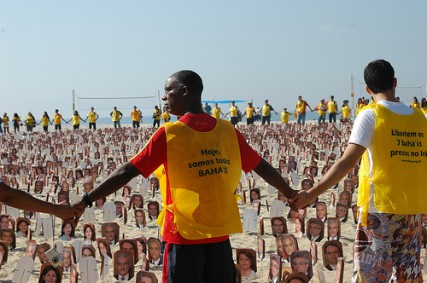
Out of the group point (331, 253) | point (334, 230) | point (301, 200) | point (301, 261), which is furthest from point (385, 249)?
point (334, 230)

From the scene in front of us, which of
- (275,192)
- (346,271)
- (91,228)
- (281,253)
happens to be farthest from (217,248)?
(275,192)

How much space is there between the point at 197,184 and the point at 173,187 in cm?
11

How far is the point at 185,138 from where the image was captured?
9.51 ft

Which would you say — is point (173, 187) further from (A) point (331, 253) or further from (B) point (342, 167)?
(A) point (331, 253)

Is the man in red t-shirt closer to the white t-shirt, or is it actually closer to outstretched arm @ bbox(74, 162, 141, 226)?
outstretched arm @ bbox(74, 162, 141, 226)

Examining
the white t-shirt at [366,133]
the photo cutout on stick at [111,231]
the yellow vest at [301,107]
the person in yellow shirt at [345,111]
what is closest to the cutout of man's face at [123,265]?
the photo cutout on stick at [111,231]

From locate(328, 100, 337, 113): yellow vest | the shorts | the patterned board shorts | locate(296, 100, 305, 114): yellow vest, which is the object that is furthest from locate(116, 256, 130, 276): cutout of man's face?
locate(296, 100, 305, 114): yellow vest

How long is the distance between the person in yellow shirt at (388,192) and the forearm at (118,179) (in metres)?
1.03

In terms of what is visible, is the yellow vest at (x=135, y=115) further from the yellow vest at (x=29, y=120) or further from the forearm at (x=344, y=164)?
the forearm at (x=344, y=164)

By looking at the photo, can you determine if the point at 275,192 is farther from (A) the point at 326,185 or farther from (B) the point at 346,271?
(A) the point at 326,185

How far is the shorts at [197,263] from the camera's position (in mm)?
2893

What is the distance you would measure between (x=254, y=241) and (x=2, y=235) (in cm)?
232

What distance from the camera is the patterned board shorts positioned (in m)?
2.99

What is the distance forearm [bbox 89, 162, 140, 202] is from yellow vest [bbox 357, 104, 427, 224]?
1.11 m
